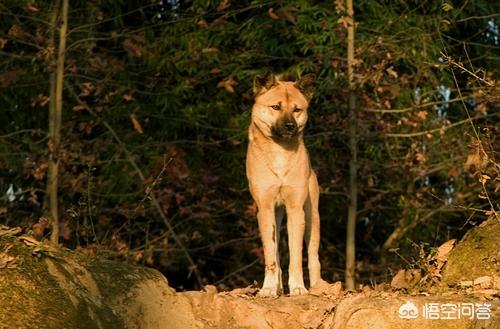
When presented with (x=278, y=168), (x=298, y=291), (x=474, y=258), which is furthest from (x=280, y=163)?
(x=474, y=258)

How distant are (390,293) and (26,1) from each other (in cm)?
712

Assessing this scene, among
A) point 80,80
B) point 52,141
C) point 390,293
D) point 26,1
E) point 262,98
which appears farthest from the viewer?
point 80,80

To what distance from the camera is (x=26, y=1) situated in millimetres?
12156

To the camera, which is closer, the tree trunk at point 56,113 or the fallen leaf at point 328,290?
the fallen leaf at point 328,290

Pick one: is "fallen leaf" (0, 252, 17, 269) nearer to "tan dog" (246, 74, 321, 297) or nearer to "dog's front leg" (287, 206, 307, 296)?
"tan dog" (246, 74, 321, 297)

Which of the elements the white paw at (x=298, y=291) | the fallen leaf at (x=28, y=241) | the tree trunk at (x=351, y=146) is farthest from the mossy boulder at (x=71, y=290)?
the tree trunk at (x=351, y=146)

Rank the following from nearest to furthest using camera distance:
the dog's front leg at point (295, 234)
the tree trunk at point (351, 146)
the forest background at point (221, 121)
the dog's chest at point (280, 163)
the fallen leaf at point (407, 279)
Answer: the fallen leaf at point (407, 279) < the dog's front leg at point (295, 234) < the dog's chest at point (280, 163) < the tree trunk at point (351, 146) < the forest background at point (221, 121)

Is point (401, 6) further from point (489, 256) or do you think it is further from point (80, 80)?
point (489, 256)

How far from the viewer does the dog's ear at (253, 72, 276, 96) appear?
8625mm

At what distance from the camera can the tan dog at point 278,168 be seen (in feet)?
27.3

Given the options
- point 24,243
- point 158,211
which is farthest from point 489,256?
point 158,211

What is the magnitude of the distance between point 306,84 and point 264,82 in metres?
0.37

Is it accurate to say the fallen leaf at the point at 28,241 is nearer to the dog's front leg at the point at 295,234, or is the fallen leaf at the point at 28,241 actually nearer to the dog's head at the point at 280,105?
the dog's front leg at the point at 295,234

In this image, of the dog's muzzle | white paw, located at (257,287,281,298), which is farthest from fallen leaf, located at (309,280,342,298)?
the dog's muzzle
